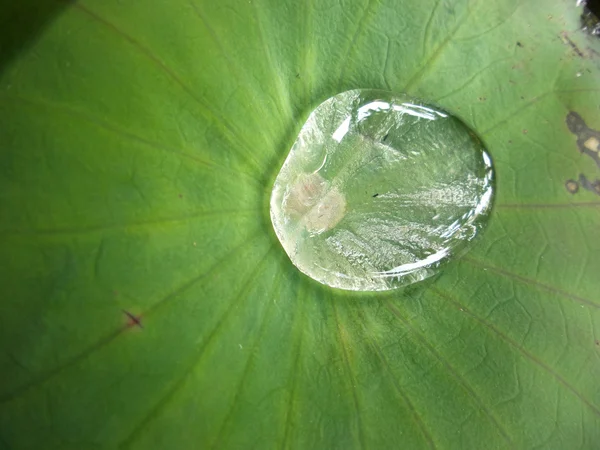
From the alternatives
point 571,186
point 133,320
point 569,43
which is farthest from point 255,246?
point 569,43

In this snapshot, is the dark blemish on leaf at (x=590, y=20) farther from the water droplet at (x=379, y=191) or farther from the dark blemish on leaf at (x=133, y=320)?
the dark blemish on leaf at (x=133, y=320)

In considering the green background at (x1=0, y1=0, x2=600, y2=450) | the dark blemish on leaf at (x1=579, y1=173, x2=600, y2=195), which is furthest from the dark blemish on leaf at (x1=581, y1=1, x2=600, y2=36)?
the dark blemish on leaf at (x1=579, y1=173, x2=600, y2=195)

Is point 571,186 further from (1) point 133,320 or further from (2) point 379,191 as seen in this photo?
(1) point 133,320

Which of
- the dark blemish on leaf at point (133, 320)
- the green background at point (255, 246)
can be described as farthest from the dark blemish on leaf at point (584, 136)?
the dark blemish on leaf at point (133, 320)

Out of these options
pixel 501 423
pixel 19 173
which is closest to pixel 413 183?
pixel 501 423

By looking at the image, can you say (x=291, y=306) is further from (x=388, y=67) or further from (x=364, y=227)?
(x=388, y=67)
